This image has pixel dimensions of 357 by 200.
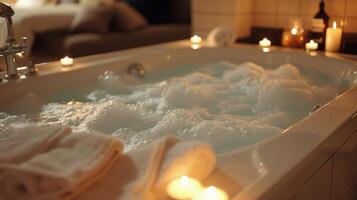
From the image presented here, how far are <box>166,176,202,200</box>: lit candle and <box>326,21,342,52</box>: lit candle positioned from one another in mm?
1807

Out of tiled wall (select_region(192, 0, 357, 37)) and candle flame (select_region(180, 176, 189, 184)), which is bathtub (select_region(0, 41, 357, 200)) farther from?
tiled wall (select_region(192, 0, 357, 37))

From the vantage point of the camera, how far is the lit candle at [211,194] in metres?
0.76

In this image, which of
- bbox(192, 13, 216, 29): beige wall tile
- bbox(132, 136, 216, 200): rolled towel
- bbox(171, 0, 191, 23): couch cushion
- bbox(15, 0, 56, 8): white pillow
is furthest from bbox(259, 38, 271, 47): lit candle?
bbox(15, 0, 56, 8): white pillow

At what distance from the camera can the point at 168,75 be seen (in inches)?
94.3

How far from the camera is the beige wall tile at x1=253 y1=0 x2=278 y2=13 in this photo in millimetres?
2721

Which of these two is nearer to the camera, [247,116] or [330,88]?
[247,116]

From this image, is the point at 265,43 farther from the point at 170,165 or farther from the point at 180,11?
the point at 180,11

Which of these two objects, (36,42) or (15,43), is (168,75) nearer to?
(15,43)

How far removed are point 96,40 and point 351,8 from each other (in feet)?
7.15

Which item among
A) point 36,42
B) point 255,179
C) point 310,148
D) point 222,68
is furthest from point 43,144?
point 36,42

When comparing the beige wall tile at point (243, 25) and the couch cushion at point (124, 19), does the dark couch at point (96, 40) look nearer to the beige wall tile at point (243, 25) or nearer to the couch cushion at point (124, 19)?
the couch cushion at point (124, 19)

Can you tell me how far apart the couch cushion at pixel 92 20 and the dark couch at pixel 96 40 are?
2.7 inches

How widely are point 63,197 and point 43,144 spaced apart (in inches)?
7.0

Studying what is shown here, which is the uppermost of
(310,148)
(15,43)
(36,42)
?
(15,43)
